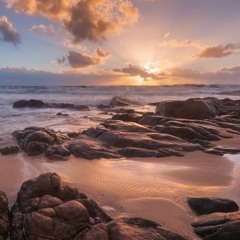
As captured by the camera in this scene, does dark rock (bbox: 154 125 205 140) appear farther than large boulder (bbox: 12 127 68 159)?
Yes

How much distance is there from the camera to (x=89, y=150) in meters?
9.66

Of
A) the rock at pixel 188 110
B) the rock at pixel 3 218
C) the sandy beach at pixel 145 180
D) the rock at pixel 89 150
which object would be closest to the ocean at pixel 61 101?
the rock at pixel 89 150

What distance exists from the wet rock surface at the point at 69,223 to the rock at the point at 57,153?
13.6ft

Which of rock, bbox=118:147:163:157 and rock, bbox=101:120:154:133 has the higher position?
rock, bbox=101:120:154:133

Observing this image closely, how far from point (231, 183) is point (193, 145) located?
3310 mm

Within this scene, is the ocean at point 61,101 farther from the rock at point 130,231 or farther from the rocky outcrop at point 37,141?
the rock at point 130,231

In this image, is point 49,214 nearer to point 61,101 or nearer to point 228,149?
point 228,149

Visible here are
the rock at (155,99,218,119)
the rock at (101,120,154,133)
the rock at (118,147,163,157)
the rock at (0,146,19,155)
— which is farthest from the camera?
the rock at (155,99,218,119)

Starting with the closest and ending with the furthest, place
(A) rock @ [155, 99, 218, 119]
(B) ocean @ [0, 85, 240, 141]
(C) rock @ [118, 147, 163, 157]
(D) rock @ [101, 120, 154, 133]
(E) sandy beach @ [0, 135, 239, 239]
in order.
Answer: (E) sandy beach @ [0, 135, 239, 239] < (C) rock @ [118, 147, 163, 157] < (D) rock @ [101, 120, 154, 133] < (B) ocean @ [0, 85, 240, 141] < (A) rock @ [155, 99, 218, 119]

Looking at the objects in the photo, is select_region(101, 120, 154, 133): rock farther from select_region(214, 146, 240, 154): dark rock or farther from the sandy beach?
the sandy beach

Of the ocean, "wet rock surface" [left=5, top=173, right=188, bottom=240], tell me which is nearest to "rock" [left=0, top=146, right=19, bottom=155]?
the ocean

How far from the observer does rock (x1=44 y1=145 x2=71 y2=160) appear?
9.23m

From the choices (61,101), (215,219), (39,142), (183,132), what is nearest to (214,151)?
(183,132)

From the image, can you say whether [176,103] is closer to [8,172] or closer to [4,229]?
[8,172]
